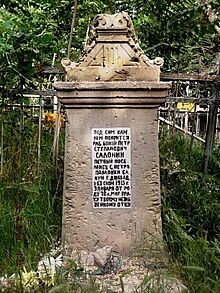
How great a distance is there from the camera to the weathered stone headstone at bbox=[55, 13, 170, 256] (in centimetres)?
422

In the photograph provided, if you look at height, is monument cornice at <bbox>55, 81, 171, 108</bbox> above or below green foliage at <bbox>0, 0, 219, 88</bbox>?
below

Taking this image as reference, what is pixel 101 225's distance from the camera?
13.9 ft

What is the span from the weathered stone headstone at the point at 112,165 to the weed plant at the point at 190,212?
1.00 feet

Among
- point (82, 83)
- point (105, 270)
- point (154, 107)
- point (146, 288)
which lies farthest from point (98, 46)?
point (146, 288)

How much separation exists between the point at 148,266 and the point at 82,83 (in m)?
1.43

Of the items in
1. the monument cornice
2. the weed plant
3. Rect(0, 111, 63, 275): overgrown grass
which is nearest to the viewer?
the weed plant

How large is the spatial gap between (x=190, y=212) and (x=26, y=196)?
4.82 ft

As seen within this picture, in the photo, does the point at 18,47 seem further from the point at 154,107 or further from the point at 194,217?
the point at 194,217

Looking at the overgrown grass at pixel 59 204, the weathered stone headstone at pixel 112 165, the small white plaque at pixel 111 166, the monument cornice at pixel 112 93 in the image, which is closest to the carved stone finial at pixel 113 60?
the weathered stone headstone at pixel 112 165

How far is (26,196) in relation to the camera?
4.96m

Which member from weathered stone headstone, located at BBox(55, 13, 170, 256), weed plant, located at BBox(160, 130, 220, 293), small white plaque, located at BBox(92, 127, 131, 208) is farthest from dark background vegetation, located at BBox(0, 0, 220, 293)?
small white plaque, located at BBox(92, 127, 131, 208)

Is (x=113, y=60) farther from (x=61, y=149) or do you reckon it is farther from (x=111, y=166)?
(x=61, y=149)

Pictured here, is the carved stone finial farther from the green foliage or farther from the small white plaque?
the green foliage

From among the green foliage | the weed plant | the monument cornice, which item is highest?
the green foliage
